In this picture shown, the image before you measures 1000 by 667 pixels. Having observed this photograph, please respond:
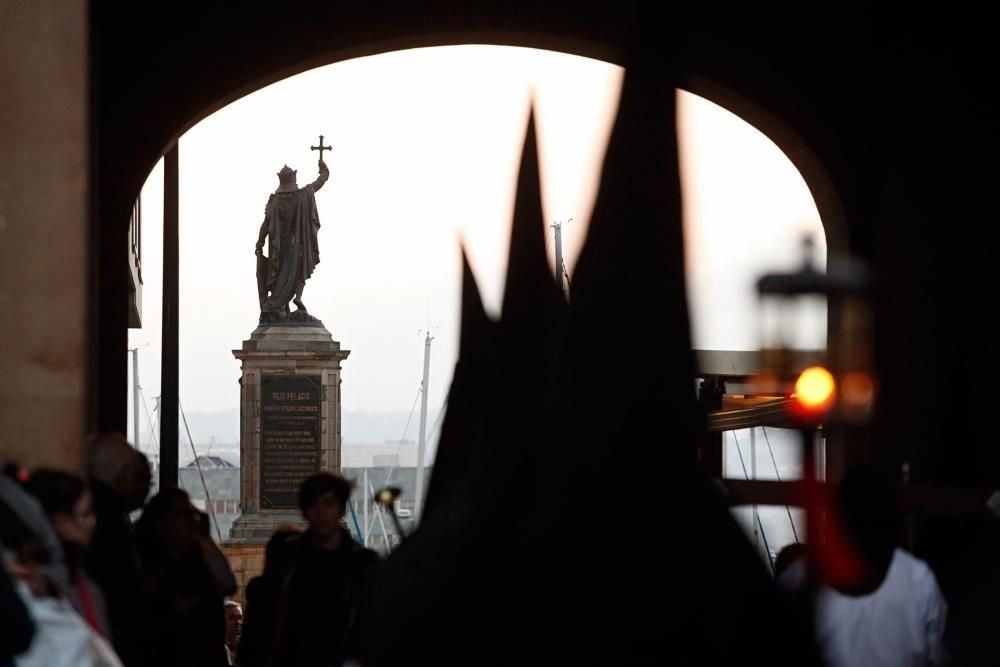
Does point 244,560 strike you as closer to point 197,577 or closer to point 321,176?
point 321,176

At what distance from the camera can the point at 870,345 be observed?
446 centimetres

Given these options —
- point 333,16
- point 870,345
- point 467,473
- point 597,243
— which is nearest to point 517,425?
point 467,473

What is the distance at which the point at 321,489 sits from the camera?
589 cm

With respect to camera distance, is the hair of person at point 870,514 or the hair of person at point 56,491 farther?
the hair of person at point 870,514

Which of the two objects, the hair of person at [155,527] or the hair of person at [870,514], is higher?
the hair of person at [870,514]

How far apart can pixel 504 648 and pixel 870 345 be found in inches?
70.8

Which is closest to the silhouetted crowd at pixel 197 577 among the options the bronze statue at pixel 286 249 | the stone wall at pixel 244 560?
the stone wall at pixel 244 560

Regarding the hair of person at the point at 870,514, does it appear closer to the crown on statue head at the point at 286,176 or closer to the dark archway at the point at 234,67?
the dark archway at the point at 234,67

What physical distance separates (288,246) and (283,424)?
2.86 metres

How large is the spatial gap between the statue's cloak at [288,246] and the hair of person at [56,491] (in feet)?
66.3

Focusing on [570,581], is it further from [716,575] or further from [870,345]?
[870,345]

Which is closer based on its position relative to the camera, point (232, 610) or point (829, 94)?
point (829, 94)

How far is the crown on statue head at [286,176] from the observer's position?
24906 mm

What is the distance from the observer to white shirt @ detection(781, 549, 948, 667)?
14.9ft
